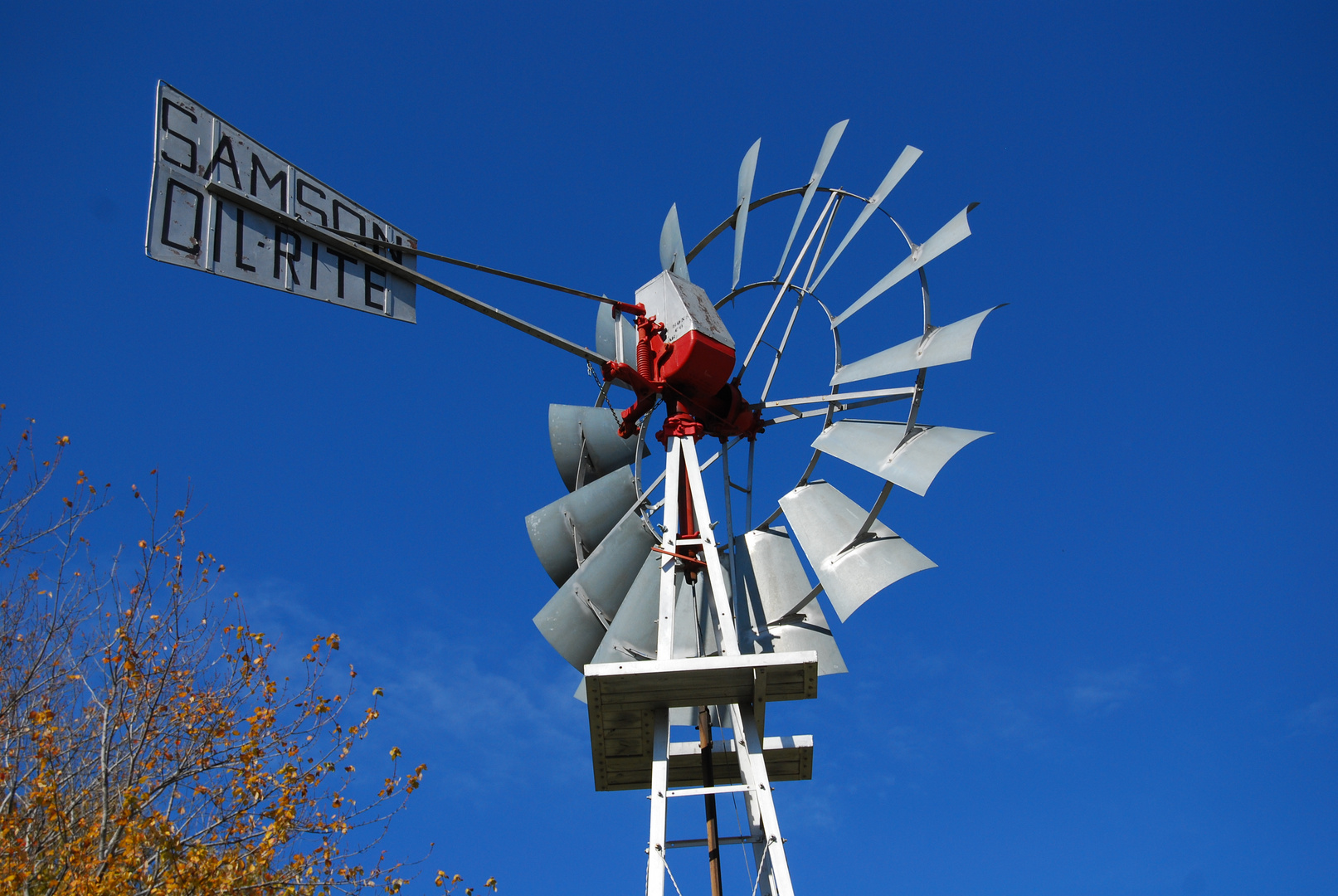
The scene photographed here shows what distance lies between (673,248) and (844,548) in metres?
3.94

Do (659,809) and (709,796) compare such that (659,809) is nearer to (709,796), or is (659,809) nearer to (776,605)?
(709,796)

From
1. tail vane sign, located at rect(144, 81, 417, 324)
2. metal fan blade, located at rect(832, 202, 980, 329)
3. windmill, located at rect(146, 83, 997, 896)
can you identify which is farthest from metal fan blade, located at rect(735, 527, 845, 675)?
tail vane sign, located at rect(144, 81, 417, 324)

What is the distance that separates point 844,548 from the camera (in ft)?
23.6

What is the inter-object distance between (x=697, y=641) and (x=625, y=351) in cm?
284

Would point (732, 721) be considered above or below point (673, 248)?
below

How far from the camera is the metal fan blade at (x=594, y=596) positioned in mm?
8344

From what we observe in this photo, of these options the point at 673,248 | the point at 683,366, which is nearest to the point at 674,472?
the point at 683,366

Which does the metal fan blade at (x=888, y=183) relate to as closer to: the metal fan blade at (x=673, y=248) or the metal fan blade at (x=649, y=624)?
the metal fan blade at (x=673, y=248)

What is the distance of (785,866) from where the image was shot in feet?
18.4

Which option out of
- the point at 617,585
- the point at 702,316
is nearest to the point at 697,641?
the point at 617,585

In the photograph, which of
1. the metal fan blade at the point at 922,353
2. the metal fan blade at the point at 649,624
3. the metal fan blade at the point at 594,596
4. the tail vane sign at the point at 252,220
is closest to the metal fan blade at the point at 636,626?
the metal fan blade at the point at 649,624

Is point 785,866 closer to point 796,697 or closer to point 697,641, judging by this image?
point 796,697

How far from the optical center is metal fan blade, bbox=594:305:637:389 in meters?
8.65

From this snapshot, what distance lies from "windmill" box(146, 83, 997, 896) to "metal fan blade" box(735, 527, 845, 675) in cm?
2
